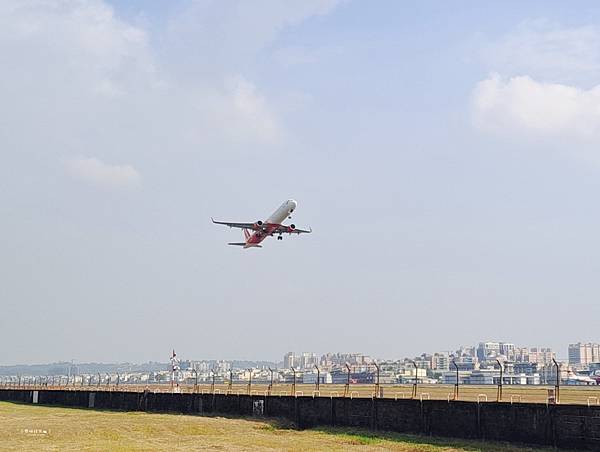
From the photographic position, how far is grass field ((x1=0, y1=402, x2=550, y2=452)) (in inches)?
2036

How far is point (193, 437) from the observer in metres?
58.2

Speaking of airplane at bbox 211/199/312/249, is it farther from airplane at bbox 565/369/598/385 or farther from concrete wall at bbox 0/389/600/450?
airplane at bbox 565/369/598/385

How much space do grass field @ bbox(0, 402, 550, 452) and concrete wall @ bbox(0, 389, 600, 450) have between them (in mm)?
1749

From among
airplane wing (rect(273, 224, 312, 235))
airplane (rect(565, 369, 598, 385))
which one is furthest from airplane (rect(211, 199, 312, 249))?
airplane (rect(565, 369, 598, 385))

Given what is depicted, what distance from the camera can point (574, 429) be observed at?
49656 mm

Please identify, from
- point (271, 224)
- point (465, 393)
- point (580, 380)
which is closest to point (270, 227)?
point (271, 224)

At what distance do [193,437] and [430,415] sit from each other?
1763 cm

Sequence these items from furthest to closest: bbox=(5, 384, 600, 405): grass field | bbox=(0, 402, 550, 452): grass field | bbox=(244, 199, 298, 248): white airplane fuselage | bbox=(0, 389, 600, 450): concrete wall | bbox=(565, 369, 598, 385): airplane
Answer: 1. bbox=(565, 369, 598, 385): airplane
2. bbox=(244, 199, 298, 248): white airplane fuselage
3. bbox=(5, 384, 600, 405): grass field
4. bbox=(0, 402, 550, 452): grass field
5. bbox=(0, 389, 600, 450): concrete wall

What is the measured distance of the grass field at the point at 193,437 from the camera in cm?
5172

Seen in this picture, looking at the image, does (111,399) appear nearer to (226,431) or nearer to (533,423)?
(226,431)

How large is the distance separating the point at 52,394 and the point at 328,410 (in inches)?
2308

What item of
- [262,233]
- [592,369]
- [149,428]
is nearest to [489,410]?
[149,428]

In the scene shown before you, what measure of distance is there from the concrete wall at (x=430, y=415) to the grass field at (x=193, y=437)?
175cm

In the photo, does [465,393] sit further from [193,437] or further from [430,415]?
[193,437]
